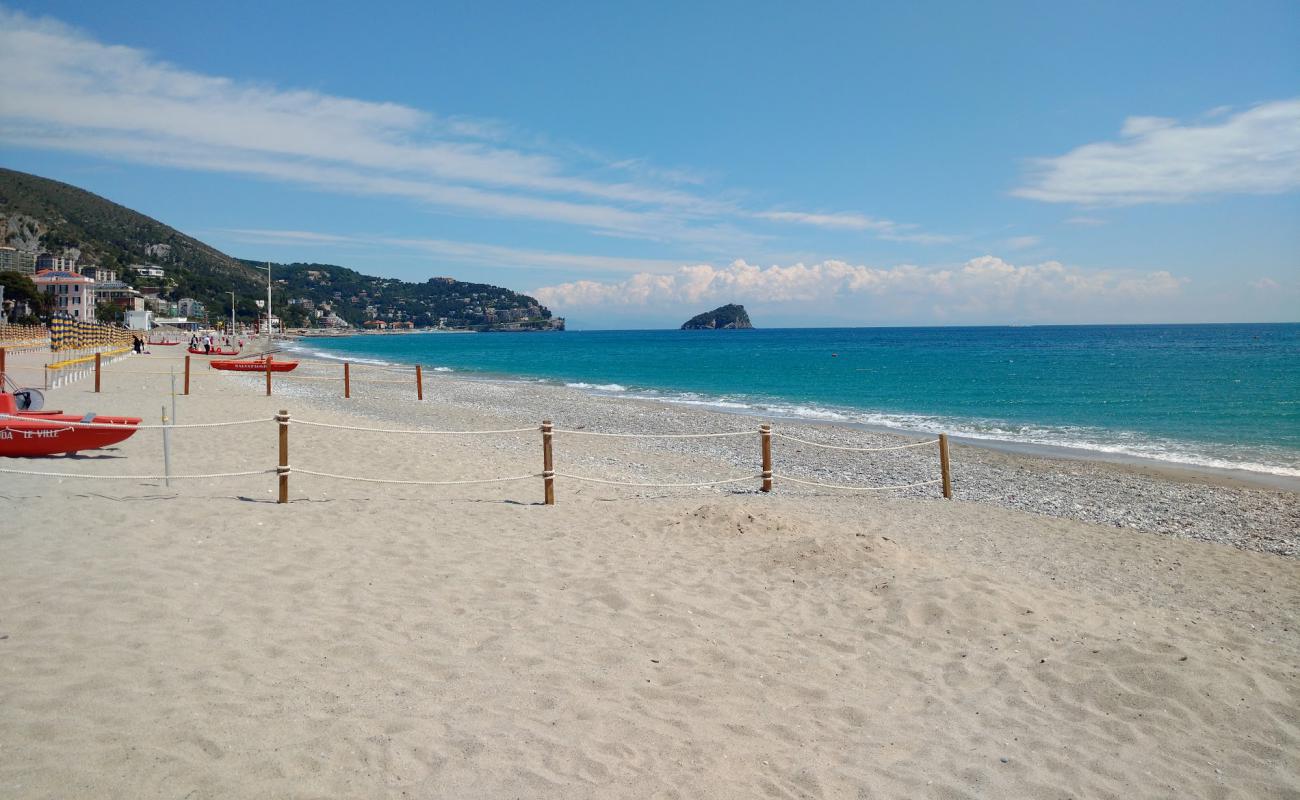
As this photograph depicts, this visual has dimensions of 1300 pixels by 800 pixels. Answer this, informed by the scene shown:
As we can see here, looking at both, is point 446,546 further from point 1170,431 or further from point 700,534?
point 1170,431

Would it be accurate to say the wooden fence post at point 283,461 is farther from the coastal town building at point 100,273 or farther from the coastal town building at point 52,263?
the coastal town building at point 100,273

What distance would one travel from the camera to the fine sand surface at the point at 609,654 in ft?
12.7

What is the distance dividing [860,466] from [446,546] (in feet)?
30.3

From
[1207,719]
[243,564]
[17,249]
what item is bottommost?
[1207,719]

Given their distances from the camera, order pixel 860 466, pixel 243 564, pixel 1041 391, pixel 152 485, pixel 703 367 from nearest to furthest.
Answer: pixel 243 564
pixel 152 485
pixel 860 466
pixel 1041 391
pixel 703 367

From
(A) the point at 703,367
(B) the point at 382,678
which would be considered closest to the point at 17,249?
(A) the point at 703,367

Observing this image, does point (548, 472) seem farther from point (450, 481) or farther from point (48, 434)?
point (48, 434)

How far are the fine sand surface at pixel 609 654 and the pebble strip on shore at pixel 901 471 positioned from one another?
1.85 m

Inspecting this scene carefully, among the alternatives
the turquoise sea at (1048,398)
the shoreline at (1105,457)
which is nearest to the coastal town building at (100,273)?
the turquoise sea at (1048,398)

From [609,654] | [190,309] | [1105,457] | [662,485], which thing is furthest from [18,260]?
[609,654]

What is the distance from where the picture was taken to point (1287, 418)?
73.1 ft

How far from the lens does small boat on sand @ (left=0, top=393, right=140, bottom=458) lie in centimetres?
1067

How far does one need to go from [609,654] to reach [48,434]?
10276 millimetres

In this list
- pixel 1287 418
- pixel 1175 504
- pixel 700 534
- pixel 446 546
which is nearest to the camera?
pixel 446 546
